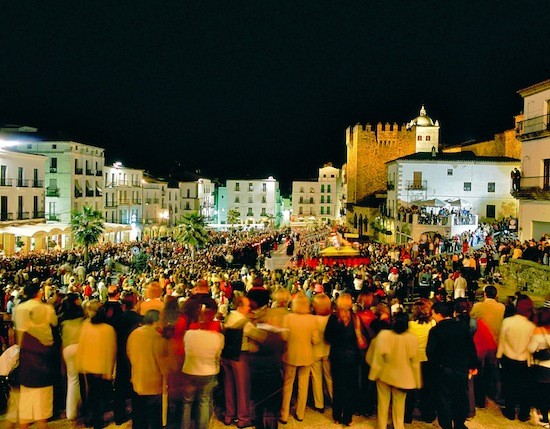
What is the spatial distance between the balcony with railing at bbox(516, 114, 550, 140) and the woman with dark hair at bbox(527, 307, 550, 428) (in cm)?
1789

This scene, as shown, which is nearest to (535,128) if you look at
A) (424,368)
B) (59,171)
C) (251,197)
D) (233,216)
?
(424,368)

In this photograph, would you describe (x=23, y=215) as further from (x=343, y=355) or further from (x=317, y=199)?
(x=317, y=199)

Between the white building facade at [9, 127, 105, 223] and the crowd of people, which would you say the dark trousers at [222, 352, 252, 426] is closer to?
the crowd of people

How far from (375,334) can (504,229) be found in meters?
27.2

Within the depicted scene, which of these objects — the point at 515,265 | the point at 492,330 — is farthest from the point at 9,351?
→ the point at 515,265

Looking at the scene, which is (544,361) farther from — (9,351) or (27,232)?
(27,232)

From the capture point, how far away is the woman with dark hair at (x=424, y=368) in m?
6.34

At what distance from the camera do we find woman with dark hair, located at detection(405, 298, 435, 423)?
6340 millimetres

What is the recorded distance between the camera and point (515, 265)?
1698 cm

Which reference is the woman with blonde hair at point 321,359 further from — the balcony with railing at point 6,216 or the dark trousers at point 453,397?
the balcony with railing at point 6,216

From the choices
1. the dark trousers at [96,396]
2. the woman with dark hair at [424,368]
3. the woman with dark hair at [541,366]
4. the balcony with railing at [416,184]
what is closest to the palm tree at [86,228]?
the balcony with railing at [416,184]

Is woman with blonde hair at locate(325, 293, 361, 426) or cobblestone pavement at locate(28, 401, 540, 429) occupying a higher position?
woman with blonde hair at locate(325, 293, 361, 426)

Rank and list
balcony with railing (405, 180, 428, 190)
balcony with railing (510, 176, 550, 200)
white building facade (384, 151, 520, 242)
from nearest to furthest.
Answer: balcony with railing (510, 176, 550, 200)
white building facade (384, 151, 520, 242)
balcony with railing (405, 180, 428, 190)

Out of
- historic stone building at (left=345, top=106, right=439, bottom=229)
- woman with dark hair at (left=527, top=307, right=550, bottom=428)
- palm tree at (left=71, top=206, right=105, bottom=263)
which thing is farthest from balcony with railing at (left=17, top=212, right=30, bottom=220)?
woman with dark hair at (left=527, top=307, right=550, bottom=428)
